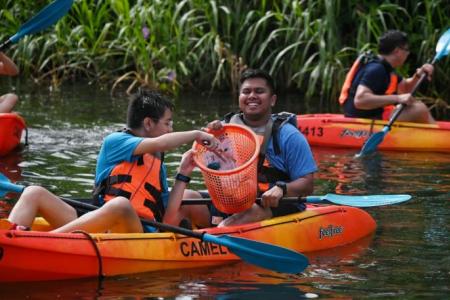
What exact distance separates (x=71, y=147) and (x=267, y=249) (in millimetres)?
4417

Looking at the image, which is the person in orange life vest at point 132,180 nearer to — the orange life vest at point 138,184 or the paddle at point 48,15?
the orange life vest at point 138,184

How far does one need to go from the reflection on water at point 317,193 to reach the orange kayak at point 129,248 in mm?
57

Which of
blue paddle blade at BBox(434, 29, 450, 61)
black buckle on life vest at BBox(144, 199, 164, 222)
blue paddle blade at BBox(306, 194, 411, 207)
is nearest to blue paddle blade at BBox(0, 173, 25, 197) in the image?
black buckle on life vest at BBox(144, 199, 164, 222)

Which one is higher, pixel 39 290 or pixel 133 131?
pixel 133 131

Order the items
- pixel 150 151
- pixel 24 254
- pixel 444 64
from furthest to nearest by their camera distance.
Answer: pixel 444 64 → pixel 150 151 → pixel 24 254

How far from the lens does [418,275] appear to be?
5.82 metres

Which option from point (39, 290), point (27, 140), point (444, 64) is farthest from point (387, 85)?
point (39, 290)

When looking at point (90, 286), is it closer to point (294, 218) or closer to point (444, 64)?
point (294, 218)

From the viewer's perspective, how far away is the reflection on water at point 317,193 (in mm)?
5492

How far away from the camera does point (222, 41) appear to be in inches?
518

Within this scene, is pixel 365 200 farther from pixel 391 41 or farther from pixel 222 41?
pixel 222 41

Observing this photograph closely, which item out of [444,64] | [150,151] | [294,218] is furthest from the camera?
[444,64]

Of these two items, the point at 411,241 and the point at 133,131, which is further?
the point at 411,241

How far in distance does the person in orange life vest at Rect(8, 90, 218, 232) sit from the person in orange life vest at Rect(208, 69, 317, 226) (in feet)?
1.67
